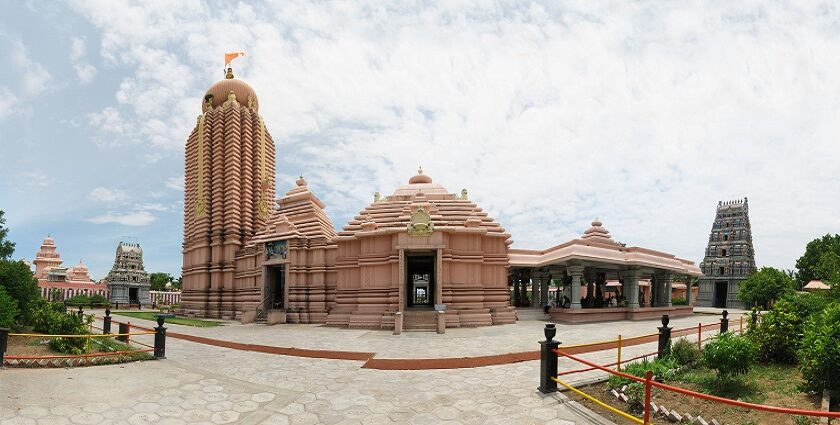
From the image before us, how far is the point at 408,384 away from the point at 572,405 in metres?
3.47

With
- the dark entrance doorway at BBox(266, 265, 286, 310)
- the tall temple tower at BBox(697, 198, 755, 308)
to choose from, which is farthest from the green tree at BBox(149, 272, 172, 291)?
the tall temple tower at BBox(697, 198, 755, 308)

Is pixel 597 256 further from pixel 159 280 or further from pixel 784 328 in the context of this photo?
pixel 159 280

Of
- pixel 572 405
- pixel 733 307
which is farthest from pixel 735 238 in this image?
pixel 572 405

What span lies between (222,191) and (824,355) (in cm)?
3292

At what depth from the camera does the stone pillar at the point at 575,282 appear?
23891 mm

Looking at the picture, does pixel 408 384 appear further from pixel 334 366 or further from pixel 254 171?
pixel 254 171

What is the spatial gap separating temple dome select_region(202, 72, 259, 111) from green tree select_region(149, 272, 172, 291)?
5676 cm

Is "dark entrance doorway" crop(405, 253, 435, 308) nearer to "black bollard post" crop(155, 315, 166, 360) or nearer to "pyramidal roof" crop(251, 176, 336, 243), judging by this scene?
"pyramidal roof" crop(251, 176, 336, 243)

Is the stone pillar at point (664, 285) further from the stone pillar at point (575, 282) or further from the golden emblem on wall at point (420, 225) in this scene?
the golden emblem on wall at point (420, 225)

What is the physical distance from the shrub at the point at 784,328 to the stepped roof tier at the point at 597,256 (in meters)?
13.3

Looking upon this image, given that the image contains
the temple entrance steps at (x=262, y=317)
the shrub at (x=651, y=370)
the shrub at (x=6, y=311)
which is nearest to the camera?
the shrub at (x=651, y=370)

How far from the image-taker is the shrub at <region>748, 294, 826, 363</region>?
32.7 feet

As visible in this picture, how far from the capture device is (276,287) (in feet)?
94.8

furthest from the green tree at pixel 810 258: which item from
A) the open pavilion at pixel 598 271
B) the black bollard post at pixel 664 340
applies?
the black bollard post at pixel 664 340
